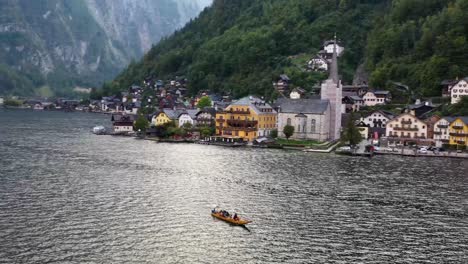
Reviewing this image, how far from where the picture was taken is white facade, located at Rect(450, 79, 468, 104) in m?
89.8

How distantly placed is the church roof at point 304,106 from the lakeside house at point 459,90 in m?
20.4

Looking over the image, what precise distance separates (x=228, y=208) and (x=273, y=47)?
10738cm

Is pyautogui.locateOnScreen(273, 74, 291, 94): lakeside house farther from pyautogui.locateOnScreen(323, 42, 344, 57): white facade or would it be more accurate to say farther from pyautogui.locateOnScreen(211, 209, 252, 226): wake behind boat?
pyautogui.locateOnScreen(211, 209, 252, 226): wake behind boat

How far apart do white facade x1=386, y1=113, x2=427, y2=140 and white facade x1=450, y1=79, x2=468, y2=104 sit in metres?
11.9

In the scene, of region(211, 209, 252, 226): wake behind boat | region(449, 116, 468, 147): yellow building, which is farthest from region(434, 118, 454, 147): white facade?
region(211, 209, 252, 226): wake behind boat

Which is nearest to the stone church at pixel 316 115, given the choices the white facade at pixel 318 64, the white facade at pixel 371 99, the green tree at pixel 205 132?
the green tree at pixel 205 132

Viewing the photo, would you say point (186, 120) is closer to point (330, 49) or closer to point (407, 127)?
point (407, 127)

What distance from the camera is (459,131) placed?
7725 cm

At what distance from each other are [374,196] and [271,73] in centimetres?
8650

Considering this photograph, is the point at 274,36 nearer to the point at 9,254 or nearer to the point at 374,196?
the point at 374,196

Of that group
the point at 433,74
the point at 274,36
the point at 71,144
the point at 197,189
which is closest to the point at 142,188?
the point at 197,189

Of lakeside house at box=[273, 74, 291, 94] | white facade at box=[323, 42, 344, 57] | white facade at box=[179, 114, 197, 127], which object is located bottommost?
white facade at box=[179, 114, 197, 127]

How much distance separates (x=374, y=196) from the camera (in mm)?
46719

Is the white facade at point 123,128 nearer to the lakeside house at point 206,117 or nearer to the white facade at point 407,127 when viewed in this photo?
the lakeside house at point 206,117
